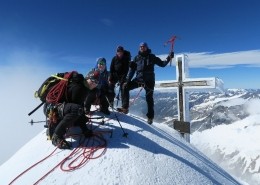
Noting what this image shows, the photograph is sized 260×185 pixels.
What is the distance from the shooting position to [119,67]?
10.3m

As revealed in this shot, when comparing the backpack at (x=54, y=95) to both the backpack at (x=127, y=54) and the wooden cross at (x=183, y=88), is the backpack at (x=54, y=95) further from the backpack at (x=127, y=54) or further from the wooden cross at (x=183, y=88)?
the wooden cross at (x=183, y=88)

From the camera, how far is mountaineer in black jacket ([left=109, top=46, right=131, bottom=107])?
10.2 meters

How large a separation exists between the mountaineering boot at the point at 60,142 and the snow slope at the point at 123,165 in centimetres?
12

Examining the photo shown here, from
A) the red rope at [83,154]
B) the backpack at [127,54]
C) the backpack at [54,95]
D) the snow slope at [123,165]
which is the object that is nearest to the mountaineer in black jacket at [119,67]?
the backpack at [127,54]

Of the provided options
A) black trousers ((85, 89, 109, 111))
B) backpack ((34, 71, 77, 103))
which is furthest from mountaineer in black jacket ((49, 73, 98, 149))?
black trousers ((85, 89, 109, 111))

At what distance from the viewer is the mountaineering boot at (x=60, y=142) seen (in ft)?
21.6

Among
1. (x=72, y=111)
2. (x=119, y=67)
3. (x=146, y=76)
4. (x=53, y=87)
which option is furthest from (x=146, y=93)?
(x=72, y=111)

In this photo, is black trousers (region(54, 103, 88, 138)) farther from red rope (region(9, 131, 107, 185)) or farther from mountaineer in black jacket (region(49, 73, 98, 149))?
red rope (region(9, 131, 107, 185))

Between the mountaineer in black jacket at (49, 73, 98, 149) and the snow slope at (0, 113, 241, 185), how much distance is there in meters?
0.30

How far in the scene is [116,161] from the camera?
6145mm

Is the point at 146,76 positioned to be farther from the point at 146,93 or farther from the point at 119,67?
the point at 119,67

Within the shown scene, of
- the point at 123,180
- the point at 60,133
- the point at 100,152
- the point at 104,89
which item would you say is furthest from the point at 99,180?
the point at 104,89

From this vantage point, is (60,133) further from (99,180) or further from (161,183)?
(161,183)

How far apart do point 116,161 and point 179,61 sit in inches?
290
